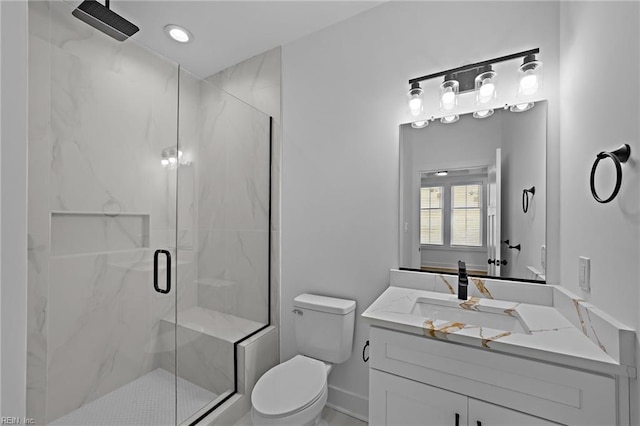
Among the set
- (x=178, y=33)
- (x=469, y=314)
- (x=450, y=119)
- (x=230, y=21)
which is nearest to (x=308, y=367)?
(x=469, y=314)

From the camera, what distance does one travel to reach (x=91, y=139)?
1.49 metres

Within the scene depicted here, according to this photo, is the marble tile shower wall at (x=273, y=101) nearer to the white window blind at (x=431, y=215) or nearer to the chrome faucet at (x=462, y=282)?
the white window blind at (x=431, y=215)

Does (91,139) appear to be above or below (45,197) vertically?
above

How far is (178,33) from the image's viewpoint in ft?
6.64

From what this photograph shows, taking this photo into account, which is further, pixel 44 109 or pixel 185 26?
pixel 185 26

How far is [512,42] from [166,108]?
6.22ft

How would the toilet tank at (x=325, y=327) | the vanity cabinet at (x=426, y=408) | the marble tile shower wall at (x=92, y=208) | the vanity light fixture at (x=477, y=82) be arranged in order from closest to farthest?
the vanity cabinet at (x=426, y=408) → the marble tile shower wall at (x=92, y=208) → the vanity light fixture at (x=477, y=82) → the toilet tank at (x=325, y=327)

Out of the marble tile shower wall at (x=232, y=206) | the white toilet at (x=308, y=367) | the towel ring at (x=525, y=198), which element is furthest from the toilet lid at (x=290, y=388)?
the towel ring at (x=525, y=198)

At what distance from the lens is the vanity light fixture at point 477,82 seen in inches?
54.7

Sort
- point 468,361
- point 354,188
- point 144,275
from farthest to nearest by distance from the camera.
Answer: point 354,188, point 144,275, point 468,361

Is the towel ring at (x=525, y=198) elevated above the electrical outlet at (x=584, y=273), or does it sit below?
above

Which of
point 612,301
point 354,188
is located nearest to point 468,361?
point 612,301

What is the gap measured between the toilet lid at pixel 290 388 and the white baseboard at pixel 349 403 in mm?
346

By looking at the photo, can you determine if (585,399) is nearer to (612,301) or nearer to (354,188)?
(612,301)
